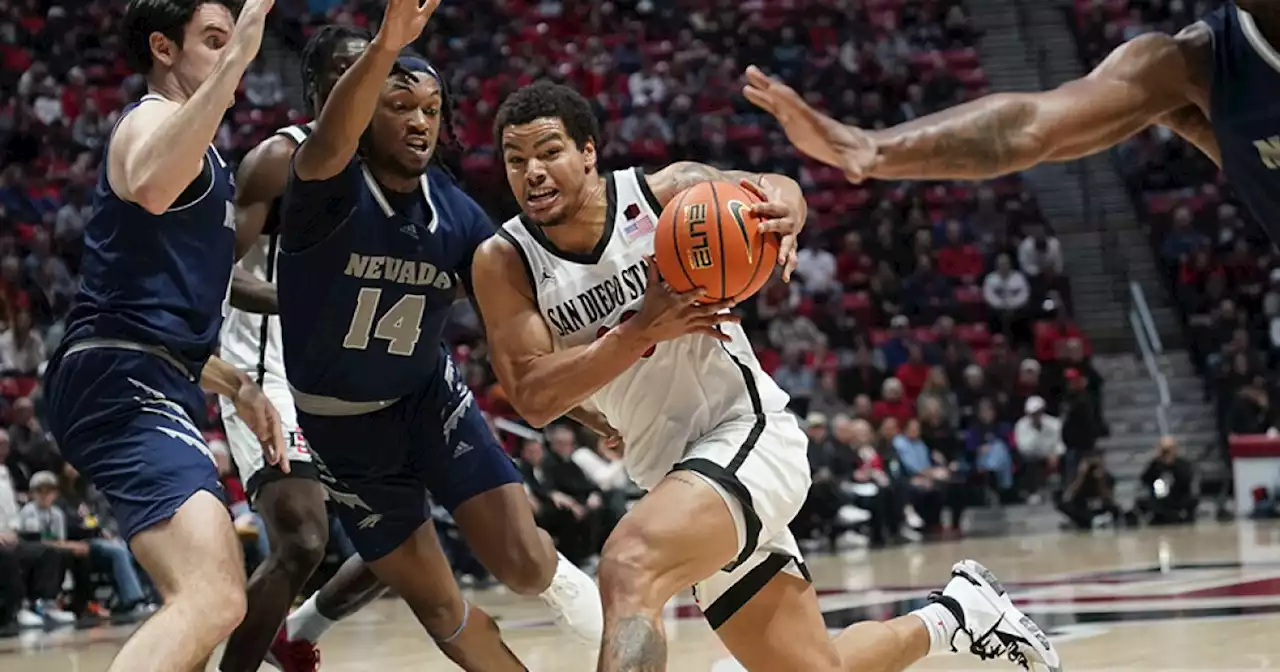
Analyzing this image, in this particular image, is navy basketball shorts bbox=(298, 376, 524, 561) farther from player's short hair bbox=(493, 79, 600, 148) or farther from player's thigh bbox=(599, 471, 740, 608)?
player's thigh bbox=(599, 471, 740, 608)

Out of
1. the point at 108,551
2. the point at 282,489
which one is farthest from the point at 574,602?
the point at 108,551

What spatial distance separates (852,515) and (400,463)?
423 inches

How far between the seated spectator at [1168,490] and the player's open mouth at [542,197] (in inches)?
537

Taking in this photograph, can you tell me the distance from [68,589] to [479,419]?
651cm

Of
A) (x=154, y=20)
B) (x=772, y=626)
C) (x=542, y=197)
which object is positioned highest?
(x=154, y=20)

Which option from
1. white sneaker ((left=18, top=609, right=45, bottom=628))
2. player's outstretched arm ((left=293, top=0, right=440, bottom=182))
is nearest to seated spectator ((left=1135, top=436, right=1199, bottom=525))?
white sneaker ((left=18, top=609, right=45, bottom=628))

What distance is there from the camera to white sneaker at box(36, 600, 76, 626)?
1070 cm

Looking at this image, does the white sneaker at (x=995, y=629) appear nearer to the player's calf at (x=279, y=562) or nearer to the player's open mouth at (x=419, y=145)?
the player's calf at (x=279, y=562)

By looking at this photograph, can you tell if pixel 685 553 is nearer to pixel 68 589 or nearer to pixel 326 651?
pixel 326 651

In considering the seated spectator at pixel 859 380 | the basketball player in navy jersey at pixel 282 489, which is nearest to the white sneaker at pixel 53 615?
the basketball player in navy jersey at pixel 282 489

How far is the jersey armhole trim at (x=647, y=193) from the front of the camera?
4.71 metres

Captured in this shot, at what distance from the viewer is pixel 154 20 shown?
460cm

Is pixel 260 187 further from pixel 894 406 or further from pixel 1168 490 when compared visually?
pixel 1168 490

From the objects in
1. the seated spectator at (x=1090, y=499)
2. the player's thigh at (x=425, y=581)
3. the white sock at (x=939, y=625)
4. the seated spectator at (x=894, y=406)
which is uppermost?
the player's thigh at (x=425, y=581)
